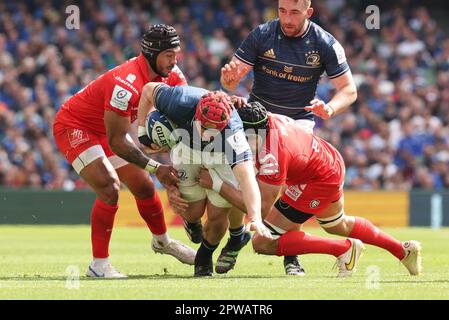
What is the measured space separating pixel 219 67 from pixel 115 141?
1386 cm

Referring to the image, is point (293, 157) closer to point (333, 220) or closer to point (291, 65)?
point (333, 220)

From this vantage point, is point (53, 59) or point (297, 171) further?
point (53, 59)

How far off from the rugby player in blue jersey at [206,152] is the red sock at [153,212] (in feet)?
2.38

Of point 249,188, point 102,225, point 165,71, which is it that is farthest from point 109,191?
point 249,188

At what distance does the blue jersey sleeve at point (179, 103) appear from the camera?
30.1 ft

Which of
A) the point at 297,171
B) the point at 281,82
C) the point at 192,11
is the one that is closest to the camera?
the point at 297,171

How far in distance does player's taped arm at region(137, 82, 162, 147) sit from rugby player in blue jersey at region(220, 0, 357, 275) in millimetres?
1441

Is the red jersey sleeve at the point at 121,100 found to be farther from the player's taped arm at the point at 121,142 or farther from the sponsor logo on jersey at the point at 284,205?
the sponsor logo on jersey at the point at 284,205

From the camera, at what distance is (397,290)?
8258 mm

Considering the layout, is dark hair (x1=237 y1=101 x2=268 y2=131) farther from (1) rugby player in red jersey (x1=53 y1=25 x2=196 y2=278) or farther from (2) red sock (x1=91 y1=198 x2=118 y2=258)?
(2) red sock (x1=91 y1=198 x2=118 y2=258)

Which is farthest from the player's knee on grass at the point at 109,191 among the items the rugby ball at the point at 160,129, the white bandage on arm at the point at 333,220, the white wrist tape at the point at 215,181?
the white bandage on arm at the point at 333,220

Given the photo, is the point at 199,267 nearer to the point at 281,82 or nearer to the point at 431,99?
the point at 281,82

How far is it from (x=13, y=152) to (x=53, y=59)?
114 inches
